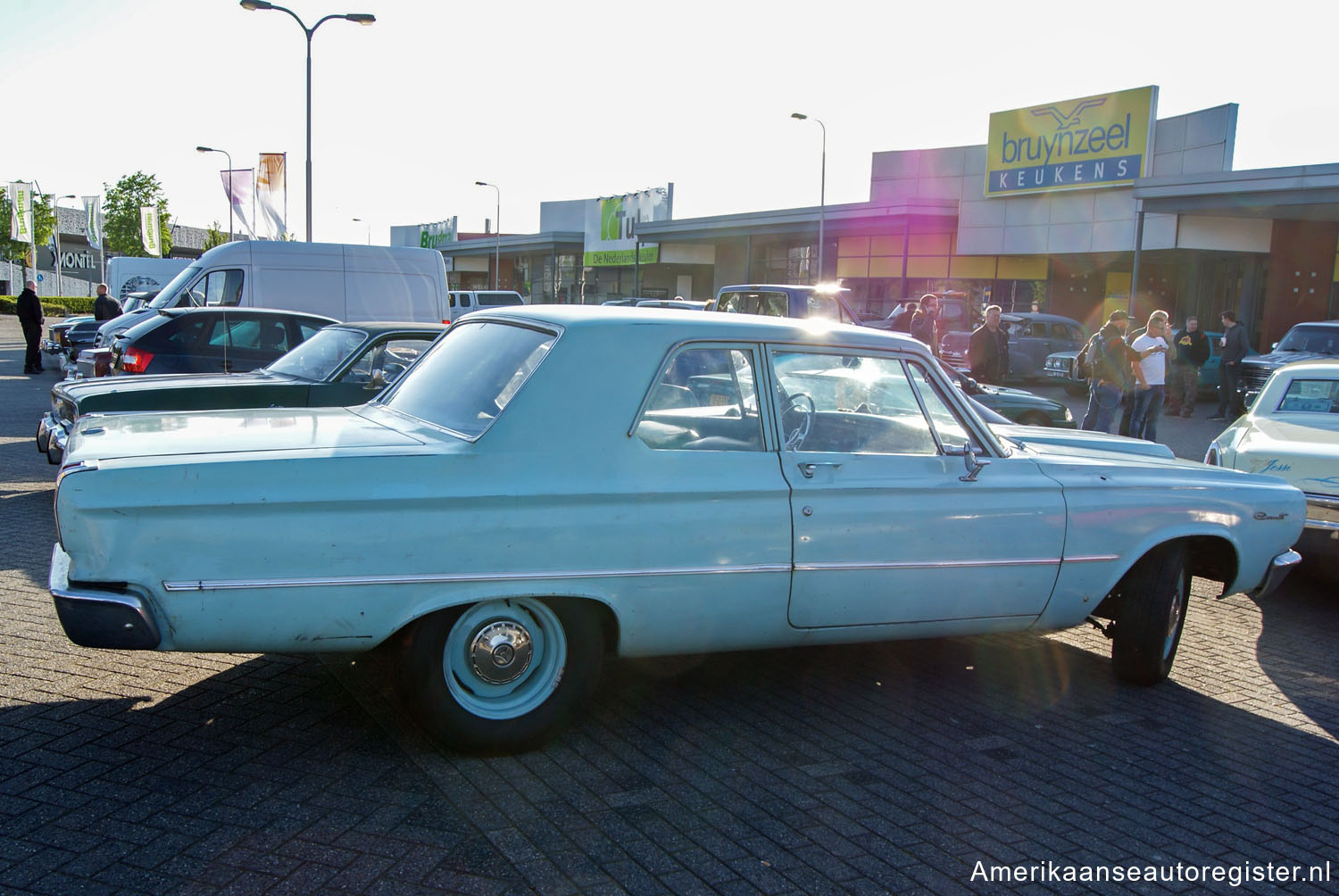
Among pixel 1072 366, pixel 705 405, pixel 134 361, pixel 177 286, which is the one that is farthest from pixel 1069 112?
pixel 705 405

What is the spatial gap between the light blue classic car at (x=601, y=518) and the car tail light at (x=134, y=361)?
6767mm

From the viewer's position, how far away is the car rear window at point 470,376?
4.00 metres

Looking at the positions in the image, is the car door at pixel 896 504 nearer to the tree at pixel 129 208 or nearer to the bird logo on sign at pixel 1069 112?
the bird logo on sign at pixel 1069 112

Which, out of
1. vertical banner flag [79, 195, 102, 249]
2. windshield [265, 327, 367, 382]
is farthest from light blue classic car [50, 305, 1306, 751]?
vertical banner flag [79, 195, 102, 249]

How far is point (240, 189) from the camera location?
2822 centimetres

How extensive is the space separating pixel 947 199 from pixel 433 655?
32.6m

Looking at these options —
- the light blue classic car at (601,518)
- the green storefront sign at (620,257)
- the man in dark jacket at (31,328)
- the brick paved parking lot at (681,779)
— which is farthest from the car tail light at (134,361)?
the green storefront sign at (620,257)

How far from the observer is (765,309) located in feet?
47.6

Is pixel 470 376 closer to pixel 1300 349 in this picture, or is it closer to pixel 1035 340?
pixel 1300 349

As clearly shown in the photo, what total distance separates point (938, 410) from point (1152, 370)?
8179 mm

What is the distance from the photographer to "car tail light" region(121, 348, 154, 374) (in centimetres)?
1056

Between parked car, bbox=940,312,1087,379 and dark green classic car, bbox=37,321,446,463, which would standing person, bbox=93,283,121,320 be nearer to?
dark green classic car, bbox=37,321,446,463

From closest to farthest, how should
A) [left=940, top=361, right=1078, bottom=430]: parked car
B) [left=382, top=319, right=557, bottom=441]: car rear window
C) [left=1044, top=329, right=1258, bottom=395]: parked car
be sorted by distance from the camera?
[left=382, top=319, right=557, bottom=441]: car rear window → [left=940, top=361, right=1078, bottom=430]: parked car → [left=1044, top=329, right=1258, bottom=395]: parked car

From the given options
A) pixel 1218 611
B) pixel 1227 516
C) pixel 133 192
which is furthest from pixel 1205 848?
pixel 133 192
